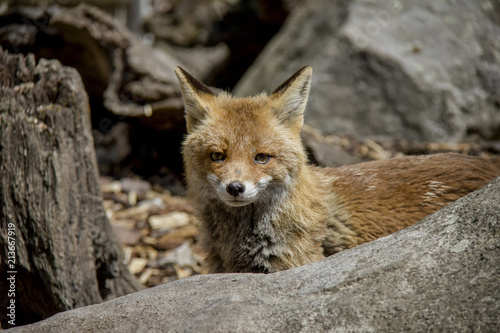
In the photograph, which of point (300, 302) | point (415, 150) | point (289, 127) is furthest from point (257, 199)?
point (415, 150)

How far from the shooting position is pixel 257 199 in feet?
12.0

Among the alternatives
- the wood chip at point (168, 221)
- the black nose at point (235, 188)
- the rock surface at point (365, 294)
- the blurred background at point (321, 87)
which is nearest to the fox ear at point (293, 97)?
the black nose at point (235, 188)

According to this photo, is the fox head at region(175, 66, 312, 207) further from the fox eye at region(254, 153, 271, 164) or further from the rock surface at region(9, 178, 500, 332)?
the rock surface at region(9, 178, 500, 332)

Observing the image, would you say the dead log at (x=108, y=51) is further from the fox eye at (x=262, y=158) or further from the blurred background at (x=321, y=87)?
the fox eye at (x=262, y=158)

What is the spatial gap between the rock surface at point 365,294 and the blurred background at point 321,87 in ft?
10.7

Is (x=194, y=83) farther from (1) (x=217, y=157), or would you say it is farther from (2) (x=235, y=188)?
(2) (x=235, y=188)

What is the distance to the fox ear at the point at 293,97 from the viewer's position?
386cm

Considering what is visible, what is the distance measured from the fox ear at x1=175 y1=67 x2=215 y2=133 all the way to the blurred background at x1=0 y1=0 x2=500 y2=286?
7.90ft

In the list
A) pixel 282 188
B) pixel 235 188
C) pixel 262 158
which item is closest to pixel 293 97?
pixel 262 158

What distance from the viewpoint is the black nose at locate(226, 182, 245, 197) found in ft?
10.9

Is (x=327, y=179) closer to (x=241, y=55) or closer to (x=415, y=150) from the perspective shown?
(x=415, y=150)

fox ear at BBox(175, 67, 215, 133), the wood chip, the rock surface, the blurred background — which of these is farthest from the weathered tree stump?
the wood chip

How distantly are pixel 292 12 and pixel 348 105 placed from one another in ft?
11.0

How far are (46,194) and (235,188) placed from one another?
1.58 meters
